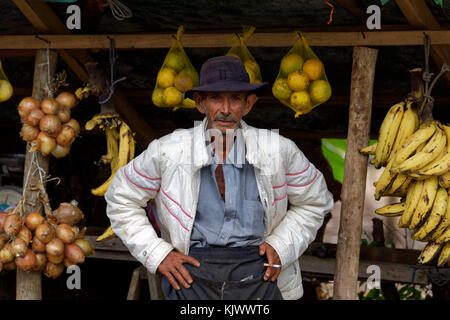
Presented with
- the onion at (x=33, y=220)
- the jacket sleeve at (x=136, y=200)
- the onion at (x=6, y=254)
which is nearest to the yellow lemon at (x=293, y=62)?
the jacket sleeve at (x=136, y=200)

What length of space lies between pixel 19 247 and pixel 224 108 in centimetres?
156

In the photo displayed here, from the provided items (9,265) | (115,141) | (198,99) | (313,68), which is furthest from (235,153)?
(9,265)

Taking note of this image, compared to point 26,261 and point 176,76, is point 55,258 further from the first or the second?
point 176,76

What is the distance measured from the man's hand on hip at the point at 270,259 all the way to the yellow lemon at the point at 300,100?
3.12ft

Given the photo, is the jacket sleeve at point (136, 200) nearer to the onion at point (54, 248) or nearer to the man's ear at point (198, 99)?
the man's ear at point (198, 99)

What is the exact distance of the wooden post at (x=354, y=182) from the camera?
326cm

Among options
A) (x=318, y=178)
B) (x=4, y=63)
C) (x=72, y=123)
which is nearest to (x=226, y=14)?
(x=72, y=123)

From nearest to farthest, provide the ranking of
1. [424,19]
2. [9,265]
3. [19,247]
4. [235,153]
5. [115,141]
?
[235,153] → [424,19] → [19,247] → [9,265] → [115,141]

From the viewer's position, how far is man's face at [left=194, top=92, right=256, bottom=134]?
2.72 metres

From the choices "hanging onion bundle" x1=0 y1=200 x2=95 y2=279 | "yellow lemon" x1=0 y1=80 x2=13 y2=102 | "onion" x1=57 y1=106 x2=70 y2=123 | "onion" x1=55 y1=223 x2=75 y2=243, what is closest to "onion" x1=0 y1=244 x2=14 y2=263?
"hanging onion bundle" x1=0 y1=200 x2=95 y2=279

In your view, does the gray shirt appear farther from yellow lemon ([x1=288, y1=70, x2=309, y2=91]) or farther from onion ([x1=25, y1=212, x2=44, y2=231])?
onion ([x1=25, y1=212, x2=44, y2=231])

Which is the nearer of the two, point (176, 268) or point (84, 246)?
point (176, 268)

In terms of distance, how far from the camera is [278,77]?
351cm

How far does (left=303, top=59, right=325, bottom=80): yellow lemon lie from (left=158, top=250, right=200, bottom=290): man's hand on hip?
4.33 ft
